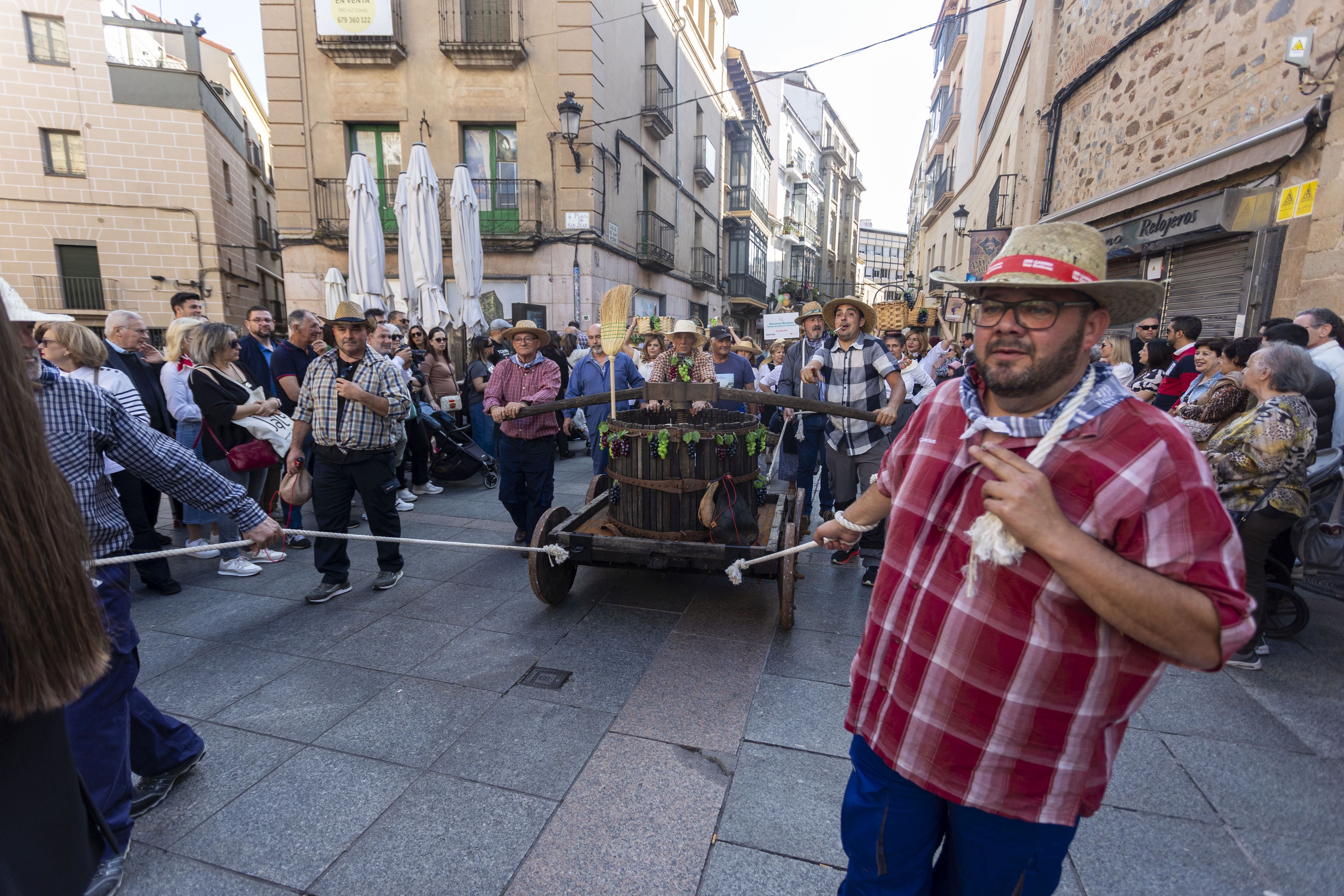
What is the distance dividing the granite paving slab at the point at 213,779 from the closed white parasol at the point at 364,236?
793 cm

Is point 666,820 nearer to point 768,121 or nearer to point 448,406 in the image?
point 448,406

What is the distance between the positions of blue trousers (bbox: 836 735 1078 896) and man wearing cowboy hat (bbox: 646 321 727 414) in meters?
4.26

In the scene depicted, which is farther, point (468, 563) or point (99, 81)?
point (99, 81)

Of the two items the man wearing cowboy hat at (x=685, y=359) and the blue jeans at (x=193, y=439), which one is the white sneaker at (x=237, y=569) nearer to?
the blue jeans at (x=193, y=439)

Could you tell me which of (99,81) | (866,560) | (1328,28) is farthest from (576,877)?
(99,81)

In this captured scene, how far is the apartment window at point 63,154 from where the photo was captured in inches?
739

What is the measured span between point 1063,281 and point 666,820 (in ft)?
7.46

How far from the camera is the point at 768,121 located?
35906mm

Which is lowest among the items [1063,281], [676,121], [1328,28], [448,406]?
[448,406]

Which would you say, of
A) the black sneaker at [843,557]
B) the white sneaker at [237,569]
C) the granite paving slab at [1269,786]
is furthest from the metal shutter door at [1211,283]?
the white sneaker at [237,569]

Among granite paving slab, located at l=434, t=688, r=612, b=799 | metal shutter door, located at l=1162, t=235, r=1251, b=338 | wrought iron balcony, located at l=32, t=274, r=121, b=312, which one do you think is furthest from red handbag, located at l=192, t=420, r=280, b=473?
wrought iron balcony, located at l=32, t=274, r=121, b=312

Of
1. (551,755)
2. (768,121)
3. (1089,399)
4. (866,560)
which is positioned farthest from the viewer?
(768,121)

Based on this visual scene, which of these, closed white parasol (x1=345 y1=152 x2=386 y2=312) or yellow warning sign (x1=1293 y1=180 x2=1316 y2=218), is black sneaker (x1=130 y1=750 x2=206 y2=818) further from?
yellow warning sign (x1=1293 y1=180 x2=1316 y2=218)

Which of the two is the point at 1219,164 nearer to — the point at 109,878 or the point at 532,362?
the point at 532,362
